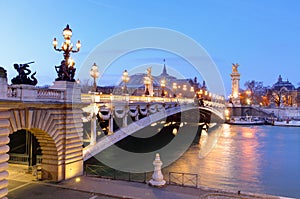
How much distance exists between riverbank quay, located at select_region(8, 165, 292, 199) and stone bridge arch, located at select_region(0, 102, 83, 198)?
0.83 m

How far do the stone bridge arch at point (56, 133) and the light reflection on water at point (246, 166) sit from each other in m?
8.23

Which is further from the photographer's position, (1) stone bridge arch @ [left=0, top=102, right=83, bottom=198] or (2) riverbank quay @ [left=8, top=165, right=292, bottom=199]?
(1) stone bridge arch @ [left=0, top=102, right=83, bottom=198]

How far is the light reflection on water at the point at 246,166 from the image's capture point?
19.6 m

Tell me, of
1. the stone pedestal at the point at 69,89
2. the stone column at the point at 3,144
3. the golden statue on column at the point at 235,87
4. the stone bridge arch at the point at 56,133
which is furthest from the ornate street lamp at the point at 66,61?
the golden statue on column at the point at 235,87

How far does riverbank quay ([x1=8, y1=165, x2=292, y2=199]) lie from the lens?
13.1 m

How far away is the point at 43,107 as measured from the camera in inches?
554

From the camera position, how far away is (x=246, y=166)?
83.3ft

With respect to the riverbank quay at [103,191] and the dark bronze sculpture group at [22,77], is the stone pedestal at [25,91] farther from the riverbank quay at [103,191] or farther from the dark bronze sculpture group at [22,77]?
the riverbank quay at [103,191]

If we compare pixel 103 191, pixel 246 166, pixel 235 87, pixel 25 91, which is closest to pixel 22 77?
pixel 25 91

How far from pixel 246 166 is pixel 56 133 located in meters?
16.7

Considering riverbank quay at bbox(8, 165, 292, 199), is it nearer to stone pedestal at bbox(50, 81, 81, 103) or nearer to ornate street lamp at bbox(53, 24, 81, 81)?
stone pedestal at bbox(50, 81, 81, 103)

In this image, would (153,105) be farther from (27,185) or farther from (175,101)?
(27,185)

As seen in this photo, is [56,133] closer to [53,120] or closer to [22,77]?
[53,120]

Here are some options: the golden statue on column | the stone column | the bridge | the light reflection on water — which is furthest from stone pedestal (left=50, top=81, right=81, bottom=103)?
the golden statue on column
